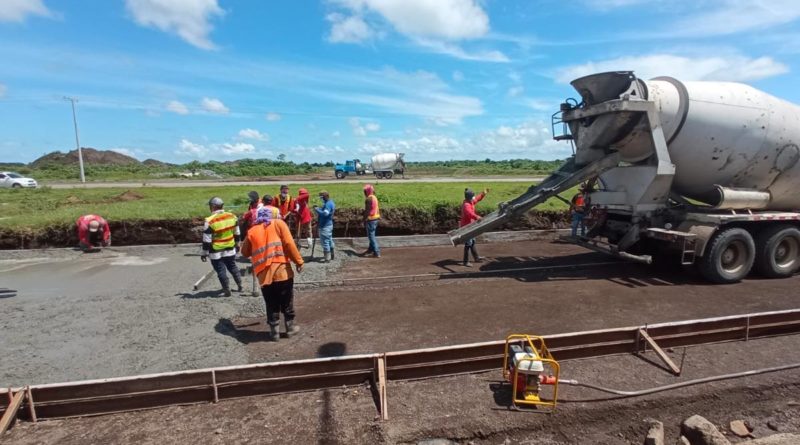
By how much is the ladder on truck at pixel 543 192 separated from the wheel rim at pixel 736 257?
2.55 metres

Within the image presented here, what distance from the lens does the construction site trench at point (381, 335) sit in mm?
3738

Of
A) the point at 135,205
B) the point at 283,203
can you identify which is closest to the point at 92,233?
the point at 135,205

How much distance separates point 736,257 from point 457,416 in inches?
285

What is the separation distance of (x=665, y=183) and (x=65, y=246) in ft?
45.3

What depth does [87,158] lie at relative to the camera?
8638cm

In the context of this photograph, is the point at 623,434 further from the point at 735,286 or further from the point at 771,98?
the point at 771,98

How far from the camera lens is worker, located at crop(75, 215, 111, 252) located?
411 inches

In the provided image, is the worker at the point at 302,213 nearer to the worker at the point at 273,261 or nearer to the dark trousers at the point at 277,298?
the worker at the point at 273,261

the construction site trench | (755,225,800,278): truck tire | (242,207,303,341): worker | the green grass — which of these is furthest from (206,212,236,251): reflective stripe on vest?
(755,225,800,278): truck tire

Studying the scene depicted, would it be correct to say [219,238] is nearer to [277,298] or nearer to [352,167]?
[277,298]

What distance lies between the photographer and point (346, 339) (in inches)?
220

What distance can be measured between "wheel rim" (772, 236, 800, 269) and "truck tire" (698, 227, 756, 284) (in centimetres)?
83

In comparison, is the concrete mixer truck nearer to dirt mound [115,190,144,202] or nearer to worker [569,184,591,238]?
worker [569,184,591,238]

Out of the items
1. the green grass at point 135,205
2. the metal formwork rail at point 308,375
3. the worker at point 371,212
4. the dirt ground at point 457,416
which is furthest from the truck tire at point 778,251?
the worker at point 371,212
